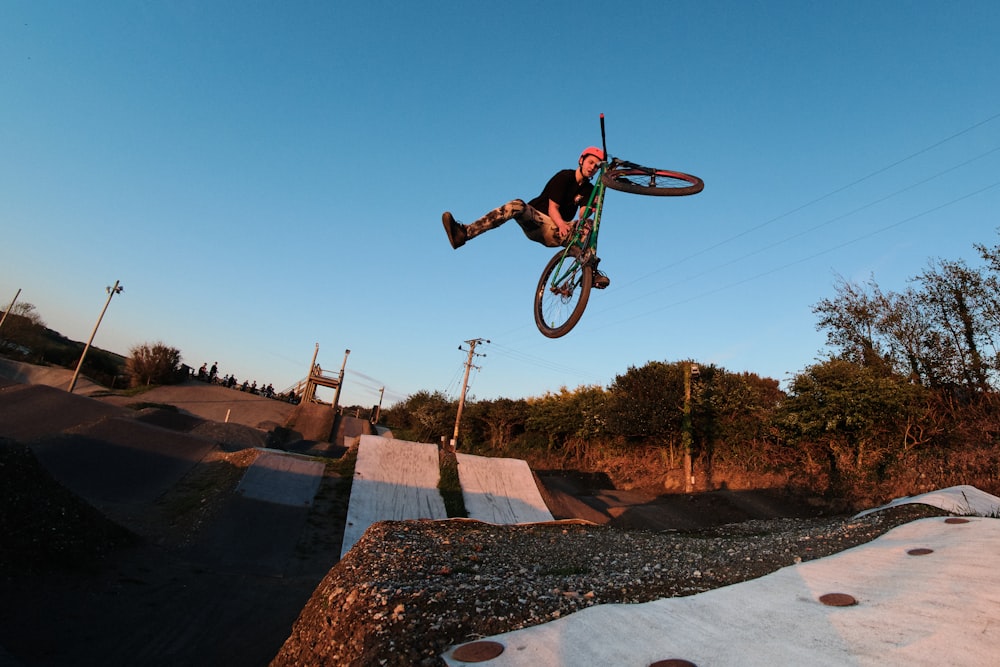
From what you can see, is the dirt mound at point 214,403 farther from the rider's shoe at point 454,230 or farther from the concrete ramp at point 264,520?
the rider's shoe at point 454,230

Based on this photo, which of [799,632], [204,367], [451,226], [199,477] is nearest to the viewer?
[799,632]

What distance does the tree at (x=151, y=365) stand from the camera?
36188 mm

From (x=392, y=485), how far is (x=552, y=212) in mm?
10819

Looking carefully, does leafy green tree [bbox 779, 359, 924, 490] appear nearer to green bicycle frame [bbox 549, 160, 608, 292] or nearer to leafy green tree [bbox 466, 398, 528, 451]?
green bicycle frame [bbox 549, 160, 608, 292]

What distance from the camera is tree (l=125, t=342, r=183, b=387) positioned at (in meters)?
36.2

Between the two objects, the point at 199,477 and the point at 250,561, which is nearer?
the point at 250,561

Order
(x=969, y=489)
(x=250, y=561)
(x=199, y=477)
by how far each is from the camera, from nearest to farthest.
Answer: (x=969, y=489)
(x=250, y=561)
(x=199, y=477)

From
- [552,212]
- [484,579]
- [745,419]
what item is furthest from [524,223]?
[745,419]

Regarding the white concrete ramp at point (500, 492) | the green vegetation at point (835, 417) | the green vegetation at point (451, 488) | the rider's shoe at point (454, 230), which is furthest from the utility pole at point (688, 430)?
the rider's shoe at point (454, 230)

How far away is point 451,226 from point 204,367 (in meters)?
47.6

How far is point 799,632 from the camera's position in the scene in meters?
3.28

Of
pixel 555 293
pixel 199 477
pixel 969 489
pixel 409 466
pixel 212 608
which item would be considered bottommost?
pixel 212 608

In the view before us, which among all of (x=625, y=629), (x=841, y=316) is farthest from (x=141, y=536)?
(x=841, y=316)

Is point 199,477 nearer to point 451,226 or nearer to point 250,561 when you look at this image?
point 250,561
